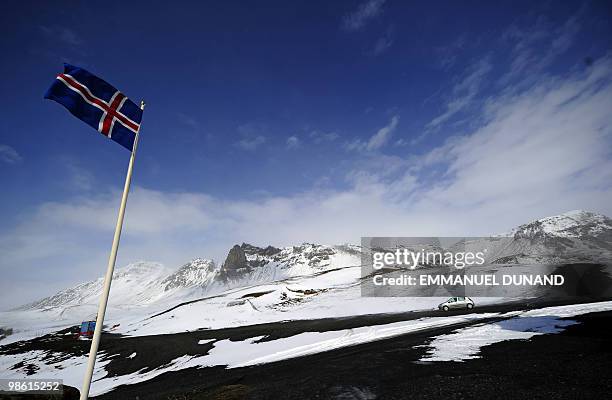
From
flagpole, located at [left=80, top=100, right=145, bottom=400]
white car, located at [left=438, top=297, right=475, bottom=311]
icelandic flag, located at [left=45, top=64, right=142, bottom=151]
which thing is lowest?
white car, located at [left=438, top=297, right=475, bottom=311]

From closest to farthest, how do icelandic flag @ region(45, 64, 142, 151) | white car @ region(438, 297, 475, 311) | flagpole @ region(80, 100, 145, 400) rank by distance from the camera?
flagpole @ region(80, 100, 145, 400) < icelandic flag @ region(45, 64, 142, 151) < white car @ region(438, 297, 475, 311)

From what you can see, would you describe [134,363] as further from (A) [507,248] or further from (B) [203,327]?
(A) [507,248]

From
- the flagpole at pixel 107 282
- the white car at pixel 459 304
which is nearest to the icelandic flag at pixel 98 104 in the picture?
the flagpole at pixel 107 282

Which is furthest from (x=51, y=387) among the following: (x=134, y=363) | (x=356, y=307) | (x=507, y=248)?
(x=507, y=248)

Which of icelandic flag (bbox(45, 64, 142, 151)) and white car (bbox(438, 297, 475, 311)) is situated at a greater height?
icelandic flag (bbox(45, 64, 142, 151))

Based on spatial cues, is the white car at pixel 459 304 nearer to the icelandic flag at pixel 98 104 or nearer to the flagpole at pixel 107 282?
the flagpole at pixel 107 282

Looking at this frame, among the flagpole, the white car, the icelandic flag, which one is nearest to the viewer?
the flagpole

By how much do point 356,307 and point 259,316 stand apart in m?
18.6

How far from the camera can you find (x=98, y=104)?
27.2ft

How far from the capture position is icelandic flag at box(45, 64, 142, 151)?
791cm

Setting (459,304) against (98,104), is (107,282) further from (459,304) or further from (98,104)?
(459,304)

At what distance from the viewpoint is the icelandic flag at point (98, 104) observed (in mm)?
7914

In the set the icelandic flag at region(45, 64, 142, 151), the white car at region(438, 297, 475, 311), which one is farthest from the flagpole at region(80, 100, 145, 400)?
the white car at region(438, 297, 475, 311)

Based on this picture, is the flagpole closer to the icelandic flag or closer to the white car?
the icelandic flag
